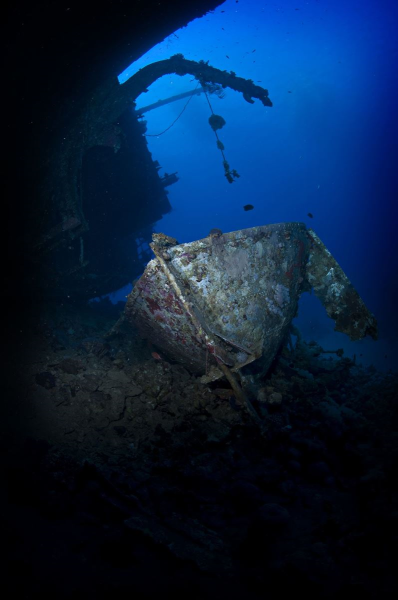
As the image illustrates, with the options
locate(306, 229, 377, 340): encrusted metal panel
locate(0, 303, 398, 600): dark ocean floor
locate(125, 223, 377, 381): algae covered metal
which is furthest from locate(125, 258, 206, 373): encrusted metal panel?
locate(306, 229, 377, 340): encrusted metal panel

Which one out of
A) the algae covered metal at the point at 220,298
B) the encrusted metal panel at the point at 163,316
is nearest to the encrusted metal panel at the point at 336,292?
the algae covered metal at the point at 220,298

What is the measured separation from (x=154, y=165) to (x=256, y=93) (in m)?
4.06

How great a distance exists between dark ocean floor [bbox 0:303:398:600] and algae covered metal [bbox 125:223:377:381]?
0.63m

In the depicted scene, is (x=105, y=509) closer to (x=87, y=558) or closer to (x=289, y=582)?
(x=87, y=558)

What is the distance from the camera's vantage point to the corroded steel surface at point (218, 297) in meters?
3.37

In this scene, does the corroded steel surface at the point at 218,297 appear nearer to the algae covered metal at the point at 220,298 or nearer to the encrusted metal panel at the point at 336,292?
the algae covered metal at the point at 220,298

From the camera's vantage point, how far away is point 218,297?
11.4ft

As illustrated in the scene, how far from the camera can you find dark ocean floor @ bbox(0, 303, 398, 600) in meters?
1.50

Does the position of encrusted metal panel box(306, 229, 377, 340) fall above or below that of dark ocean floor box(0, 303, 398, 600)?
above

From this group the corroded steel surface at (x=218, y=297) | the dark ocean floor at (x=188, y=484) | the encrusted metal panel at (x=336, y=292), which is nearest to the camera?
the dark ocean floor at (x=188, y=484)

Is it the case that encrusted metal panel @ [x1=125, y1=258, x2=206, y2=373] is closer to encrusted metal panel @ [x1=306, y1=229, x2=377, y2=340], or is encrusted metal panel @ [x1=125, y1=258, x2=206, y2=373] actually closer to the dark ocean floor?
the dark ocean floor

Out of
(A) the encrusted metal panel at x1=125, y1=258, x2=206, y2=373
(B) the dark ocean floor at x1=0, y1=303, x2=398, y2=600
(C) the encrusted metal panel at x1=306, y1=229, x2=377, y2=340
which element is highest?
(C) the encrusted metal panel at x1=306, y1=229, x2=377, y2=340

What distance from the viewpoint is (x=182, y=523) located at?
6.55 ft

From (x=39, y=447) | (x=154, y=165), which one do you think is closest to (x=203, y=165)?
(x=154, y=165)
